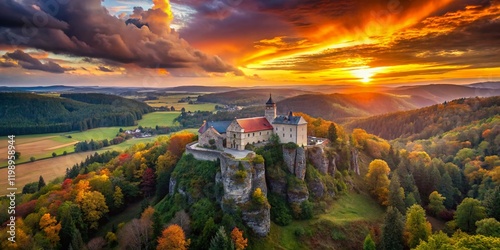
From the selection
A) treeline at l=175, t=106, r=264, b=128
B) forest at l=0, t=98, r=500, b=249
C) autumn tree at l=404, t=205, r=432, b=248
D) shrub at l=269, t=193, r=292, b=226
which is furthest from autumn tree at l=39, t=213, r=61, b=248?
treeline at l=175, t=106, r=264, b=128

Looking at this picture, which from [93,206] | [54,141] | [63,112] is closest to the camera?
Answer: [93,206]

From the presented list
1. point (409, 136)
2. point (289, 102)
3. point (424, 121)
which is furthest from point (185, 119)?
point (424, 121)

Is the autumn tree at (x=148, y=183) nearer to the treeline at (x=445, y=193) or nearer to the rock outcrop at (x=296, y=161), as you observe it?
the rock outcrop at (x=296, y=161)

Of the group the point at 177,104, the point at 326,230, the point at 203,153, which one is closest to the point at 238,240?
the point at 326,230

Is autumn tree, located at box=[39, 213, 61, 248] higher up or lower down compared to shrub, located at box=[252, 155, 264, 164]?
lower down

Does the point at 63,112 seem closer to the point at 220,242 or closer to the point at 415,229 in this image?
the point at 220,242

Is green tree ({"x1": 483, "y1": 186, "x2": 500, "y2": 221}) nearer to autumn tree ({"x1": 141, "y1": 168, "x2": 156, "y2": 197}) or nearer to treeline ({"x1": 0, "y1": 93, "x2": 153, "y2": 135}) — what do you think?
autumn tree ({"x1": 141, "y1": 168, "x2": 156, "y2": 197})
